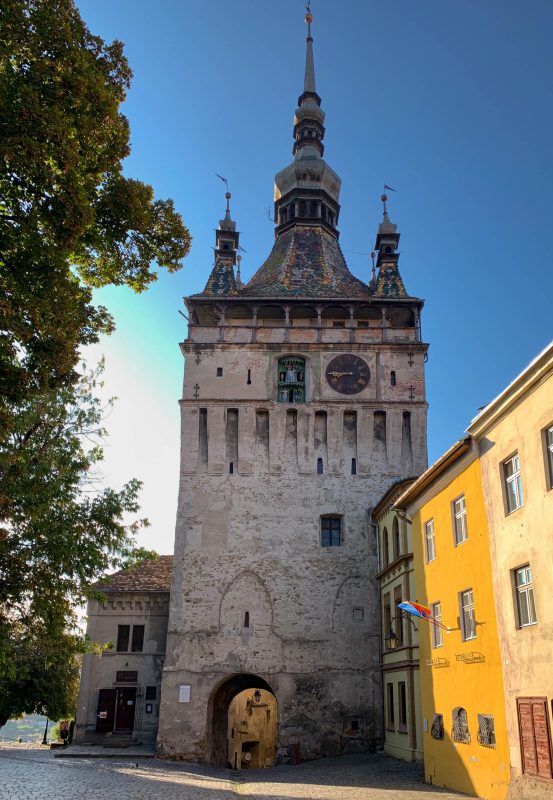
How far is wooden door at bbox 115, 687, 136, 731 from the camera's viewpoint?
93.4 feet

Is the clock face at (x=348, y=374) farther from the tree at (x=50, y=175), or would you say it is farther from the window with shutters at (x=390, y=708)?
the tree at (x=50, y=175)

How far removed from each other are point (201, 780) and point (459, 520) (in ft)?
36.6

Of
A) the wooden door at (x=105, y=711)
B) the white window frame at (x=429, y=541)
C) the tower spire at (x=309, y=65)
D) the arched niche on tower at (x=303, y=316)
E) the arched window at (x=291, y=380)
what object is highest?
the tower spire at (x=309, y=65)

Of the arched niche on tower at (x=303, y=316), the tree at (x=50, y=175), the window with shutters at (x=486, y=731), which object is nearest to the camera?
the tree at (x=50, y=175)

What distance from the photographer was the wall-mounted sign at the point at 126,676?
95.5ft

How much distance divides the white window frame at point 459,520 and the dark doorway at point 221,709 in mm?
14525

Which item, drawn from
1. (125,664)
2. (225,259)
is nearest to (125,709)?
(125,664)

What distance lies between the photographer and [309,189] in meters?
40.1

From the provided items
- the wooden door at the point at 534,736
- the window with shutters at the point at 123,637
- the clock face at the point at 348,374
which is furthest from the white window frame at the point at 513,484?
the window with shutters at the point at 123,637

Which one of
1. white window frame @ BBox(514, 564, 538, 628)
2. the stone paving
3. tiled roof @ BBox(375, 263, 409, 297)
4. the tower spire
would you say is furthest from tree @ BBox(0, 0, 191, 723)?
the tower spire

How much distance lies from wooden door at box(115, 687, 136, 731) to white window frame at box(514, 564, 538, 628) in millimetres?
20993

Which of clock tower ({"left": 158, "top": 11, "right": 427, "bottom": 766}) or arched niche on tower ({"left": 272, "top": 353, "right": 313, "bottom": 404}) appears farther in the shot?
arched niche on tower ({"left": 272, "top": 353, "right": 313, "bottom": 404})

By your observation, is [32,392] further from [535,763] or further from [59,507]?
[535,763]

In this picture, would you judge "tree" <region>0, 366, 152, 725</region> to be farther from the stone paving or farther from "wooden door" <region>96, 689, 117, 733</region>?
"wooden door" <region>96, 689, 117, 733</region>
